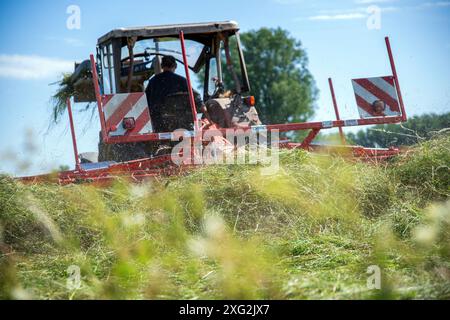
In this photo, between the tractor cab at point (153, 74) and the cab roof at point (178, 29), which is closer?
the tractor cab at point (153, 74)

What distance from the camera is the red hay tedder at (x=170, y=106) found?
6875 millimetres

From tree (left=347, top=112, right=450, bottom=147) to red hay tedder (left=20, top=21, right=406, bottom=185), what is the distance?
317 mm

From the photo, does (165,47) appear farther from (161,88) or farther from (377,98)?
(377,98)

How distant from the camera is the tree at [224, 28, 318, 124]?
39281mm

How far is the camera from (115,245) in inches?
203

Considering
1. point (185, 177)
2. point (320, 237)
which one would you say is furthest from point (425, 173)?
point (185, 177)

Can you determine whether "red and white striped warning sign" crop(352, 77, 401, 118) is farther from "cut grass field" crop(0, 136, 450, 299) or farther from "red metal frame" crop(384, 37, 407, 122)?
"cut grass field" crop(0, 136, 450, 299)

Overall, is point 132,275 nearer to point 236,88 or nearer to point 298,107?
point 236,88

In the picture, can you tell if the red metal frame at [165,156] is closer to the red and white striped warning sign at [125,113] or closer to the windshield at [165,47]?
the red and white striped warning sign at [125,113]

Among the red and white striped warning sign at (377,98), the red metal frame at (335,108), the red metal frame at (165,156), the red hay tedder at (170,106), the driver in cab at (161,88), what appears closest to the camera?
the red metal frame at (165,156)

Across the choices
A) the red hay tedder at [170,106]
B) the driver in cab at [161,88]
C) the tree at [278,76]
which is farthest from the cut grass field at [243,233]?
the tree at [278,76]


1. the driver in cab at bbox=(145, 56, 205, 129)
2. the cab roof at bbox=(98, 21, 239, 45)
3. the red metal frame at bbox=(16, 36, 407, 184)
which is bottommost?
the red metal frame at bbox=(16, 36, 407, 184)

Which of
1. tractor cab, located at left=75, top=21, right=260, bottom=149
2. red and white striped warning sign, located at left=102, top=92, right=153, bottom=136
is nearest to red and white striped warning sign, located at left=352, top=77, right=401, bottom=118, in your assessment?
tractor cab, located at left=75, top=21, right=260, bottom=149
